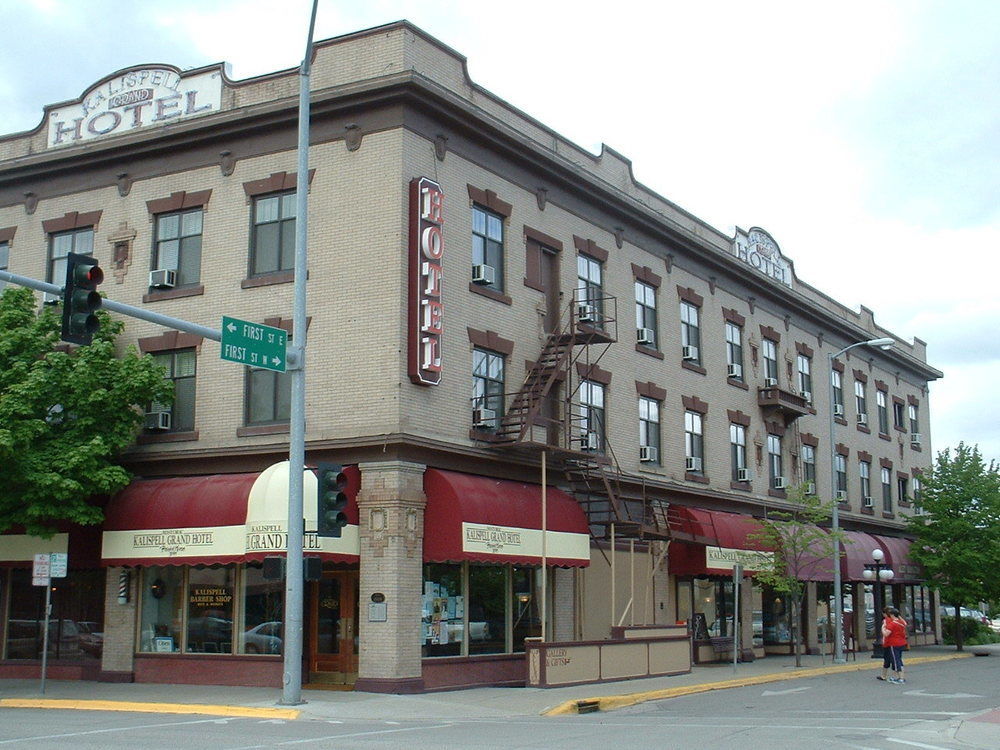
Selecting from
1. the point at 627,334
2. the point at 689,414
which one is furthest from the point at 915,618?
the point at 627,334

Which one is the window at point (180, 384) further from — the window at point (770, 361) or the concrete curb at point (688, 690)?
the window at point (770, 361)

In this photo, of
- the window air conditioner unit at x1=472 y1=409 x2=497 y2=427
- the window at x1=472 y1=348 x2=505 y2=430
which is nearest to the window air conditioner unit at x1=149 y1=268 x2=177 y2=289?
the window at x1=472 y1=348 x2=505 y2=430

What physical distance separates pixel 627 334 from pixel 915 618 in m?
26.8

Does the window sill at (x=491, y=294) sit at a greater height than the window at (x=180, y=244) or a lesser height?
lesser

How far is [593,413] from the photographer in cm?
3053

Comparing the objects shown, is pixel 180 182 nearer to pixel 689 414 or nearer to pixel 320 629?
pixel 320 629

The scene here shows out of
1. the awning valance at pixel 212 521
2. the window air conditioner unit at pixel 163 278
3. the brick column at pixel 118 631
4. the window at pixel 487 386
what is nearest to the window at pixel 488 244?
the window at pixel 487 386

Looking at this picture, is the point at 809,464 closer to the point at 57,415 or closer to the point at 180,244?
the point at 180,244

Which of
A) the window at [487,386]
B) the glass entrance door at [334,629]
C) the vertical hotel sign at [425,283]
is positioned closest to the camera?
the vertical hotel sign at [425,283]

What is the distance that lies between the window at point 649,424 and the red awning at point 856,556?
984 cm

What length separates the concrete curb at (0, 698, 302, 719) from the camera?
1998 centimetres

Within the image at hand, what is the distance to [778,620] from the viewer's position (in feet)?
136

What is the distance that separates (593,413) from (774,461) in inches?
542

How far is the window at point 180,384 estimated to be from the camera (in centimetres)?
2725
